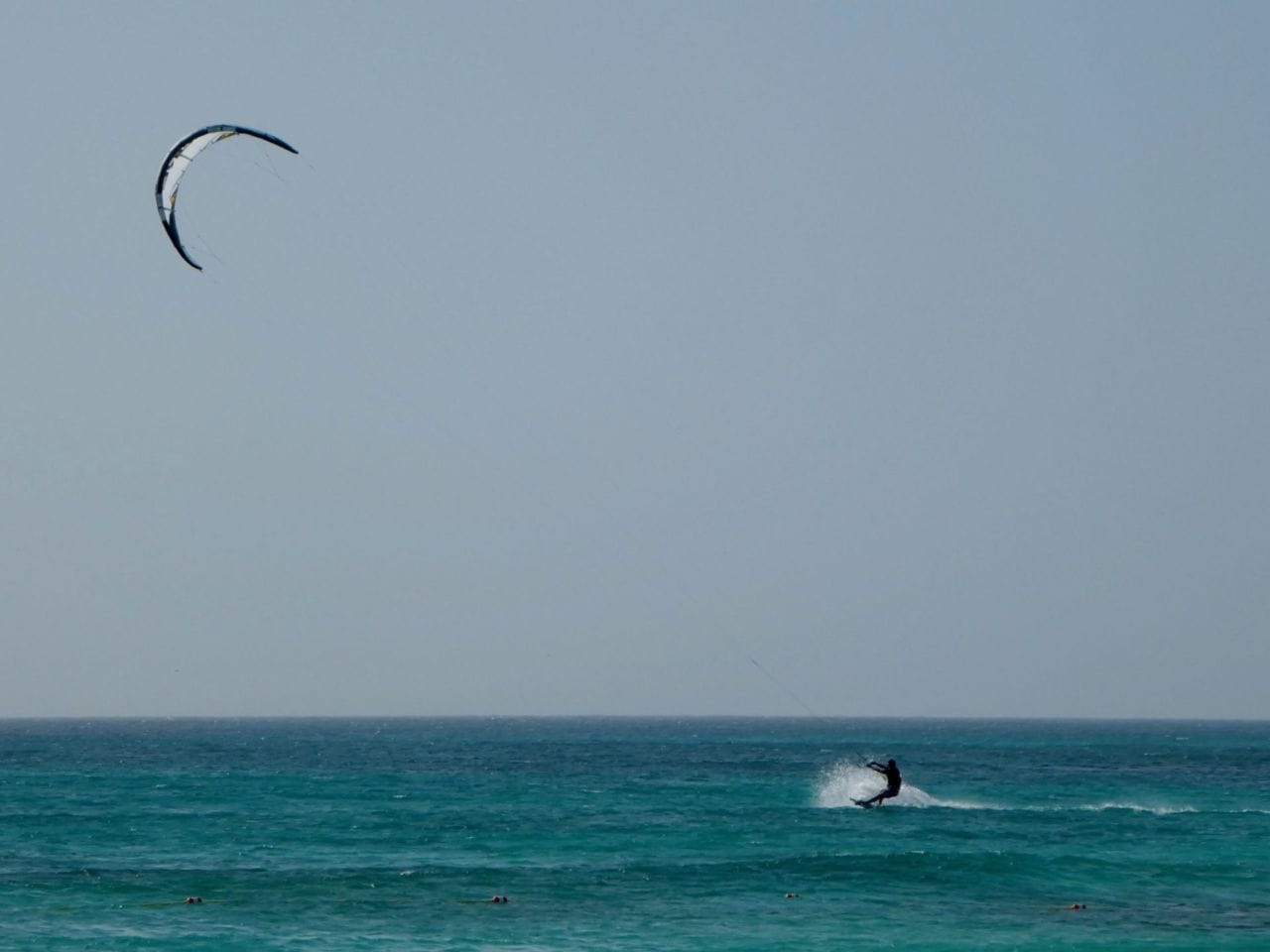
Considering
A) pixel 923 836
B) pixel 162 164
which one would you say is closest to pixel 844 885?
pixel 923 836

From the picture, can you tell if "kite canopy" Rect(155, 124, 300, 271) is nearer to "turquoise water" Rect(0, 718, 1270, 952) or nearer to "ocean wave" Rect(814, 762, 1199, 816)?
"turquoise water" Rect(0, 718, 1270, 952)

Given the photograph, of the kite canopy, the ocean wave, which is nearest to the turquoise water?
the ocean wave

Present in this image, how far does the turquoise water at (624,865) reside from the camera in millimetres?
28141

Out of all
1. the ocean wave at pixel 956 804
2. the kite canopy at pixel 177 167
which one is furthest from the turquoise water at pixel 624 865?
the kite canopy at pixel 177 167

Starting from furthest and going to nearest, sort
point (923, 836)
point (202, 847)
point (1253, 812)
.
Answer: point (1253, 812)
point (923, 836)
point (202, 847)

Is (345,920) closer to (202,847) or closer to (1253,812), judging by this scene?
(202,847)

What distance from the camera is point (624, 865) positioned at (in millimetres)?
36812

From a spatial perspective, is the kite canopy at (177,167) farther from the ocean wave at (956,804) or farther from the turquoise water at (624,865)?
the ocean wave at (956,804)

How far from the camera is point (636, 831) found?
4488 centimetres

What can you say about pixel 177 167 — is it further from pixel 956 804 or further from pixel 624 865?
pixel 956 804

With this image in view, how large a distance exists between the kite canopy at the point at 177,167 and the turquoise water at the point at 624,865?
12.8 meters

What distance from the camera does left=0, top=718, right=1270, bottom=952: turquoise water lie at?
28.1 metres

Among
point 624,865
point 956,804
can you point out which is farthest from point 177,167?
point 956,804

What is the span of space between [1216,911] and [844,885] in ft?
25.0
